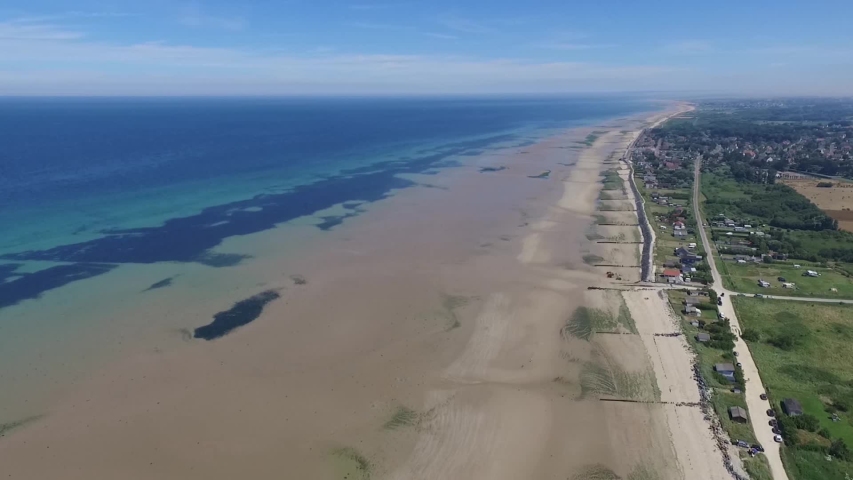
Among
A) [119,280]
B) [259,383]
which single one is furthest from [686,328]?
[119,280]

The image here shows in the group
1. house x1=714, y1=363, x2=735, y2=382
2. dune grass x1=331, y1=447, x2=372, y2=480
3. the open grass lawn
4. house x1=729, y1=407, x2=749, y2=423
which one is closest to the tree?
house x1=729, y1=407, x2=749, y2=423

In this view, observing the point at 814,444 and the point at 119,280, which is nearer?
the point at 814,444

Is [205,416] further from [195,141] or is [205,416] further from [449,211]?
[195,141]

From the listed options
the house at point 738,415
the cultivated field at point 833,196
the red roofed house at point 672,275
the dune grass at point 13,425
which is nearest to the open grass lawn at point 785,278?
the red roofed house at point 672,275

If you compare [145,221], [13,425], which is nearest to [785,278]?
[13,425]

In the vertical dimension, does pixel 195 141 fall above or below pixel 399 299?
above

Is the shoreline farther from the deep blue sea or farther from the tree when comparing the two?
the deep blue sea
